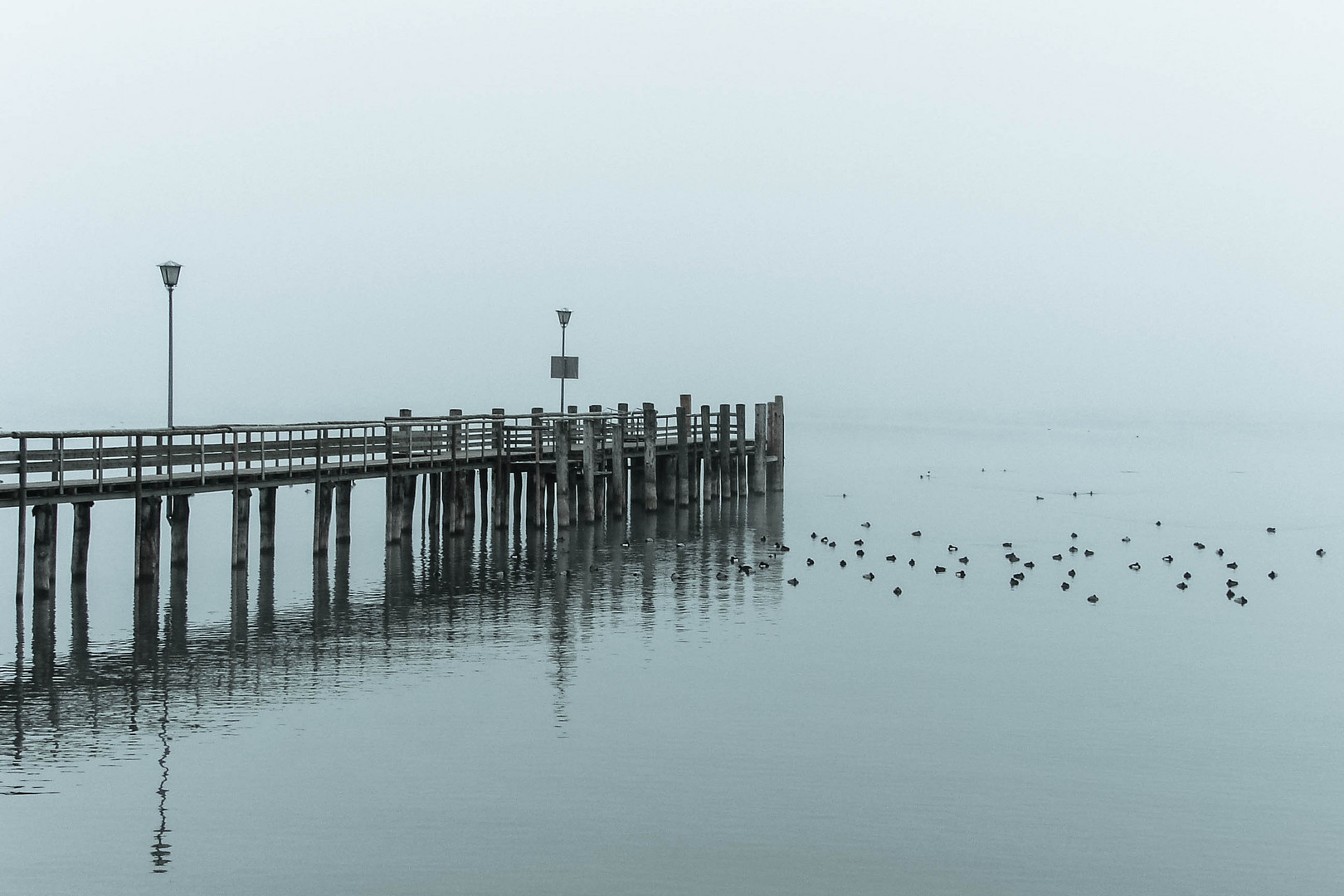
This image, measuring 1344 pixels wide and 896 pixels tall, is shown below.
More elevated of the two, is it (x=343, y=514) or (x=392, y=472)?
(x=392, y=472)

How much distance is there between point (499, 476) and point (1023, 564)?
13.4m

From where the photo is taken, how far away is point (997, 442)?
431 ft

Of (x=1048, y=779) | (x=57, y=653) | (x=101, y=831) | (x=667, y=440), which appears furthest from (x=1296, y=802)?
(x=667, y=440)

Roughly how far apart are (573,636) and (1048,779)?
10259mm

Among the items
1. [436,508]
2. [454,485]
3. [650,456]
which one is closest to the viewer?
[454,485]

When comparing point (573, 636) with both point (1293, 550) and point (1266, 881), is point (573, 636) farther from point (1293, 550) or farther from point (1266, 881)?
point (1293, 550)

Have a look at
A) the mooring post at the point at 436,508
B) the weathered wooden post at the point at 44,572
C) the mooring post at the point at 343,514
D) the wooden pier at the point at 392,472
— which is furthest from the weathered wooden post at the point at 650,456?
the weathered wooden post at the point at 44,572

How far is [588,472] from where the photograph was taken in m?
42.4

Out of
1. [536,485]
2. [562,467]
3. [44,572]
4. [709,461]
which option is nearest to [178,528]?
[44,572]

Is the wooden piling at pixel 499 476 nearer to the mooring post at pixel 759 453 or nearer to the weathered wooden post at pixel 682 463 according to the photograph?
the weathered wooden post at pixel 682 463

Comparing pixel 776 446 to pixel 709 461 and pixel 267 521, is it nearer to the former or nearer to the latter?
pixel 709 461

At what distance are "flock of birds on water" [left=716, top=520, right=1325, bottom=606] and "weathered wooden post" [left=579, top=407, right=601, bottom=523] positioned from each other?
5.12 meters

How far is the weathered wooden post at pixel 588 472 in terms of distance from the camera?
41.8m

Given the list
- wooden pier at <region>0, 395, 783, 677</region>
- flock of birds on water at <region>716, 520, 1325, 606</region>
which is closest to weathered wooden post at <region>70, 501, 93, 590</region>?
wooden pier at <region>0, 395, 783, 677</region>
